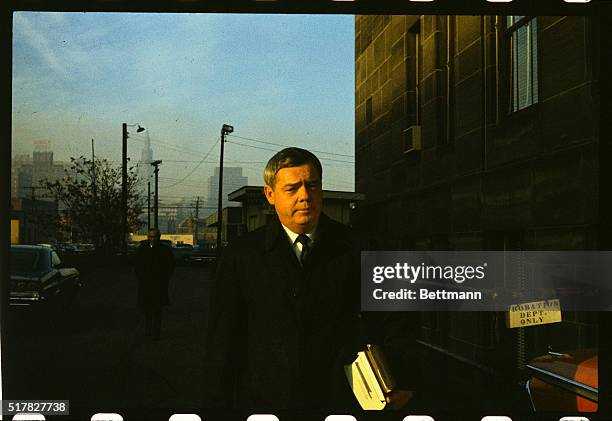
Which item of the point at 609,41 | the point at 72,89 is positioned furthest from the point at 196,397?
the point at 609,41

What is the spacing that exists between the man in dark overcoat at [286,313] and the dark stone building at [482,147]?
0.22 meters

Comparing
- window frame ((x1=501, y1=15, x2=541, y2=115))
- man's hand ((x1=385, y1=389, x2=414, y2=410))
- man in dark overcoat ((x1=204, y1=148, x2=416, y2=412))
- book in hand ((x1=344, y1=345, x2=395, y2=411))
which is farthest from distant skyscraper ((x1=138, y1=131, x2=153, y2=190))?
window frame ((x1=501, y1=15, x2=541, y2=115))

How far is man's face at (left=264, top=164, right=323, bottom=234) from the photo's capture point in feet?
8.48

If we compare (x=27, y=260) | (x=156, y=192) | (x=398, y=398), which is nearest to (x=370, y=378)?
(x=398, y=398)

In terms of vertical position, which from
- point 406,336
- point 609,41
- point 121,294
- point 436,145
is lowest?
point 406,336

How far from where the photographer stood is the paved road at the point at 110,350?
2.49 m

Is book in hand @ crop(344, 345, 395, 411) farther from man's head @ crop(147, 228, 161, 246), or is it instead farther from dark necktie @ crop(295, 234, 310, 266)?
man's head @ crop(147, 228, 161, 246)

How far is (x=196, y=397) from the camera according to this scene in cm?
256

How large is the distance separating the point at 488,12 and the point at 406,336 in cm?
139

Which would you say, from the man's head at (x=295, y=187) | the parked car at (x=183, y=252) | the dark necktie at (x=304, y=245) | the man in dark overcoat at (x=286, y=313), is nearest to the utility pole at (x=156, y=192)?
the parked car at (x=183, y=252)

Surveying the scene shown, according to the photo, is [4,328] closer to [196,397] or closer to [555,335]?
[196,397]

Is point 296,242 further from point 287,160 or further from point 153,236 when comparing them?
point 153,236

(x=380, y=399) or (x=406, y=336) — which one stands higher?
(x=406, y=336)

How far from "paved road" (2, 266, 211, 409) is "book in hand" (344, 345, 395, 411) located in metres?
0.64
